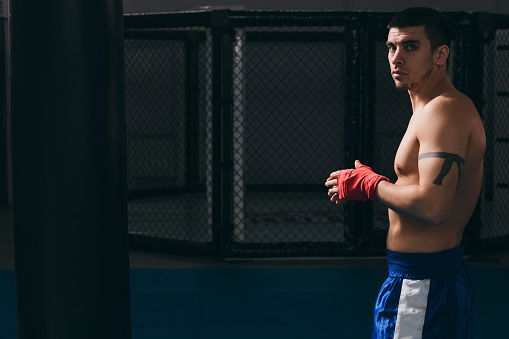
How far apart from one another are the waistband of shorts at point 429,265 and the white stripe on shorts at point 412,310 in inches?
1.3

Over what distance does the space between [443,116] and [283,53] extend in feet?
31.0

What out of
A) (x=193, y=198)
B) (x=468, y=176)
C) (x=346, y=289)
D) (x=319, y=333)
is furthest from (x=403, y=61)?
(x=193, y=198)

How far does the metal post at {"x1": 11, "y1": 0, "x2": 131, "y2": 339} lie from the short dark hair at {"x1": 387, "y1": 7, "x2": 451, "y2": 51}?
1.00m

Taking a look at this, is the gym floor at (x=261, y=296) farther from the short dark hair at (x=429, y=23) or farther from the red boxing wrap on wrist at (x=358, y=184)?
the short dark hair at (x=429, y=23)

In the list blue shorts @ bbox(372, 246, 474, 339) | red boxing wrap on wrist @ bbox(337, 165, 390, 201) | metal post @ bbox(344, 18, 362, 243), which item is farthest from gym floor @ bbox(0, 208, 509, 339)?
red boxing wrap on wrist @ bbox(337, 165, 390, 201)

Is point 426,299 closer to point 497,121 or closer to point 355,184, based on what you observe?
point 355,184

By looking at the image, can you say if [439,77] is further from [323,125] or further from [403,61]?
[323,125]

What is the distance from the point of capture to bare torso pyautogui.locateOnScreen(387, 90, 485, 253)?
2.20 meters

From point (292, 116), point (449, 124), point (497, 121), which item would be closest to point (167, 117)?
point (292, 116)

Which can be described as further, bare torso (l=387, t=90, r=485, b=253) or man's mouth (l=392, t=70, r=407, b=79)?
man's mouth (l=392, t=70, r=407, b=79)

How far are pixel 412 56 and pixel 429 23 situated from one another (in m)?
0.13

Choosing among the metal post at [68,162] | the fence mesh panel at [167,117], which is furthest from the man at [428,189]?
the fence mesh panel at [167,117]

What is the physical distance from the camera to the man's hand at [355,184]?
2.35 m

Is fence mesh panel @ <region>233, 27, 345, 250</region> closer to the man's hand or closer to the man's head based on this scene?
the man's hand
